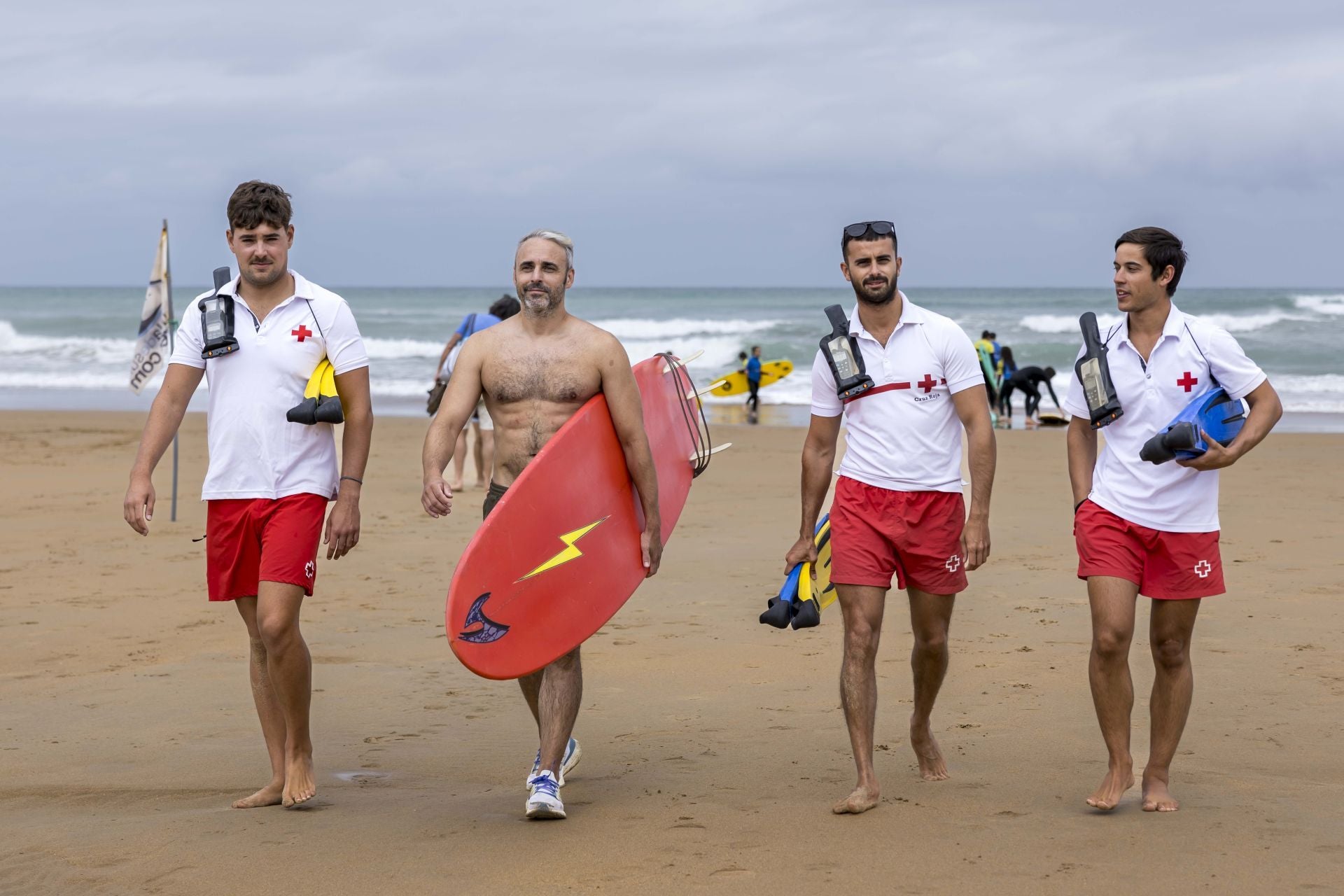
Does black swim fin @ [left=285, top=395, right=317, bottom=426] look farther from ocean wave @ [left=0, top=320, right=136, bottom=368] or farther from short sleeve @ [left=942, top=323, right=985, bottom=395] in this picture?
ocean wave @ [left=0, top=320, right=136, bottom=368]

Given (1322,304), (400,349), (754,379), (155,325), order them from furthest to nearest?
(1322,304), (400,349), (754,379), (155,325)

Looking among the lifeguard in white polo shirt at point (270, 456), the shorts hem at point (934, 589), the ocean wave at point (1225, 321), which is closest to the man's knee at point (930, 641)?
the shorts hem at point (934, 589)

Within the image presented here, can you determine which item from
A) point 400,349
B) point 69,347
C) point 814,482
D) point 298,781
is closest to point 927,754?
point 814,482

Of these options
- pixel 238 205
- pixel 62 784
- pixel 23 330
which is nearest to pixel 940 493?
pixel 238 205

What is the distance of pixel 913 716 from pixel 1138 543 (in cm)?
101

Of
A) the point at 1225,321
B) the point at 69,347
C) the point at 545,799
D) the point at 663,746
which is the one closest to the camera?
the point at 545,799

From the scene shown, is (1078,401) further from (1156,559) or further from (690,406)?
(690,406)

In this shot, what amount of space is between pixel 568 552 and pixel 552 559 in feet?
0.25

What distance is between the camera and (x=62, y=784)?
4.79m

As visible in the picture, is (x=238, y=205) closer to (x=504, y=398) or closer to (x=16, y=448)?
(x=504, y=398)

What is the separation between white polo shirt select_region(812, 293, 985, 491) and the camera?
15.3 feet

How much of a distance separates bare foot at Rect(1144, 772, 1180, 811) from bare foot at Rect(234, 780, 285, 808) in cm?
283

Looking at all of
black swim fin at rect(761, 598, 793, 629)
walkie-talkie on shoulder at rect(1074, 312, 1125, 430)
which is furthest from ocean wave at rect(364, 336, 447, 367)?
walkie-talkie on shoulder at rect(1074, 312, 1125, 430)

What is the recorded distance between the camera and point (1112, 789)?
4.34m
